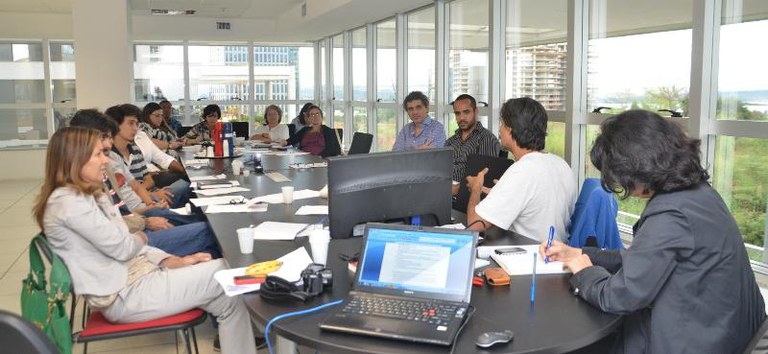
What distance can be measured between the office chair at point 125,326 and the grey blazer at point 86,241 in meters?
0.07

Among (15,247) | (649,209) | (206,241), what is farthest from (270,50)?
(649,209)

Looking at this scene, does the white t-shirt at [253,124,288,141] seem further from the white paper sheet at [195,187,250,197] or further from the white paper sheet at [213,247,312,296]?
the white paper sheet at [213,247,312,296]

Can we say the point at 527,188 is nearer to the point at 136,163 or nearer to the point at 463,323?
→ the point at 463,323

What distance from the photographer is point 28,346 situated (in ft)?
3.14

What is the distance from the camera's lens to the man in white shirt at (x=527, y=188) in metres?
2.42

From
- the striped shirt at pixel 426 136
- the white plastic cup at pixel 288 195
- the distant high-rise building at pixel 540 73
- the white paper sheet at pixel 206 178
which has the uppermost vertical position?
the distant high-rise building at pixel 540 73

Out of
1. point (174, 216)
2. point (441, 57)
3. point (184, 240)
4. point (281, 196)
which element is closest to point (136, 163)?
point (174, 216)

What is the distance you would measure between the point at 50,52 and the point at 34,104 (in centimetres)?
91

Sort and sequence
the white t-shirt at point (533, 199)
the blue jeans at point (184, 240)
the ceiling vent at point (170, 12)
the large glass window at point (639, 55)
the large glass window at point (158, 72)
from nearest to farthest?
the white t-shirt at point (533, 199) < the blue jeans at point (184, 240) < the large glass window at point (639, 55) < the ceiling vent at point (170, 12) < the large glass window at point (158, 72)

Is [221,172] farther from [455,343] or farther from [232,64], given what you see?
Result: [232,64]

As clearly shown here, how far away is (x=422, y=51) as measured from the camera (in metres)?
7.41

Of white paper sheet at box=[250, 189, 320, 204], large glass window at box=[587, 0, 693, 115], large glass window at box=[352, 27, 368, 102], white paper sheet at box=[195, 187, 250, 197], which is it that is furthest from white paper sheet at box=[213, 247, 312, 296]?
large glass window at box=[352, 27, 368, 102]

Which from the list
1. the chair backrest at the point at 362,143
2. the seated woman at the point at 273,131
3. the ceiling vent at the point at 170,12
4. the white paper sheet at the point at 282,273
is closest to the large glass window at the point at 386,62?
the seated woman at the point at 273,131

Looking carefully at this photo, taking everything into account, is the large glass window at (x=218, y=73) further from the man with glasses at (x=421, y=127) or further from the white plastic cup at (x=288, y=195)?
the white plastic cup at (x=288, y=195)
